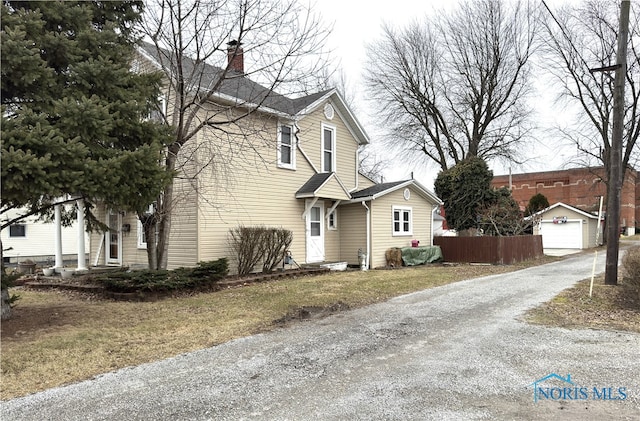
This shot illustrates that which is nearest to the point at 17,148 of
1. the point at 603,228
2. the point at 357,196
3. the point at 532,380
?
the point at 532,380

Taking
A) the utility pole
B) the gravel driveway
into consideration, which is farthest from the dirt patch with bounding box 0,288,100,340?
the utility pole

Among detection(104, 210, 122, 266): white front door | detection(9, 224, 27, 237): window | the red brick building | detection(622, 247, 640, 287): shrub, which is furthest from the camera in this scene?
the red brick building

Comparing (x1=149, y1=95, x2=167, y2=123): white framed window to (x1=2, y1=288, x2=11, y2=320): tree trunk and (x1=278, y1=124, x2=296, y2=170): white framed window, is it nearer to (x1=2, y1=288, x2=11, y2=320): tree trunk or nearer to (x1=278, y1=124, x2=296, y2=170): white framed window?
(x1=2, y1=288, x2=11, y2=320): tree trunk

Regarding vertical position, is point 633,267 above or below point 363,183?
below

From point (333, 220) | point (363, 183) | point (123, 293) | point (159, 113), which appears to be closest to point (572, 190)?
point (363, 183)

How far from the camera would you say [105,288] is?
406 inches

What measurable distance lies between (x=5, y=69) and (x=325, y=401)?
5834mm

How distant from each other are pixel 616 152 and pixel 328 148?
381 inches

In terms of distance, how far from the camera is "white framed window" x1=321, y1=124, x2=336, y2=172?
56.0ft

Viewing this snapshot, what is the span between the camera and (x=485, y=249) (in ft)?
63.6

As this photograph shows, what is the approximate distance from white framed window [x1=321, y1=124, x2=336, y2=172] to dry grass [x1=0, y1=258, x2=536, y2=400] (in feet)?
20.8

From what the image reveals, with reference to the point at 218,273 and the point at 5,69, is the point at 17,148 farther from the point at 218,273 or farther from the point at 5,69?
the point at 218,273

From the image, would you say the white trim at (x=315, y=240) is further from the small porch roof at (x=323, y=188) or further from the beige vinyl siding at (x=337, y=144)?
the beige vinyl siding at (x=337, y=144)

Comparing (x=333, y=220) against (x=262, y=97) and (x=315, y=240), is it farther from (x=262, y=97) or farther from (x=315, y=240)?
(x=262, y=97)
